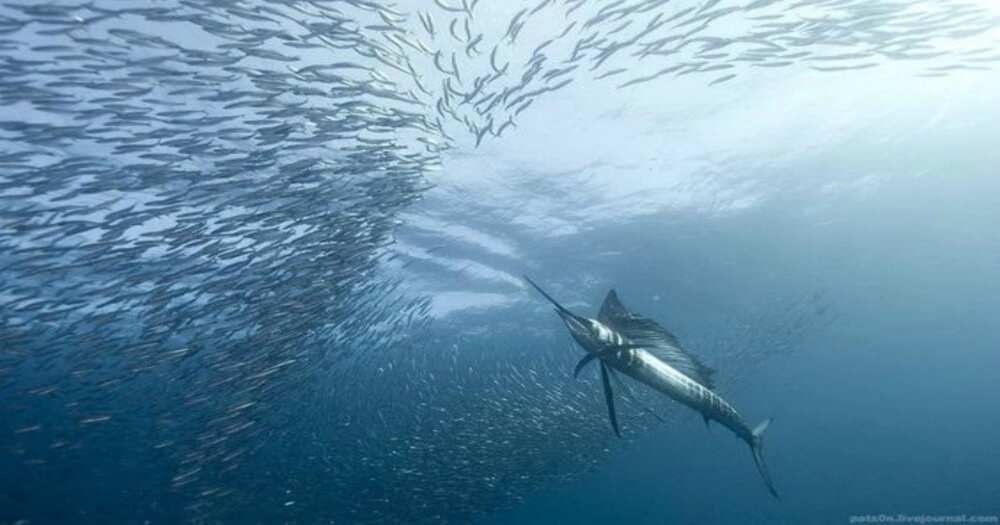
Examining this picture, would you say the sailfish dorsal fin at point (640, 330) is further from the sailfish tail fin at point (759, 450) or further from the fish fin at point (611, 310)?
the sailfish tail fin at point (759, 450)

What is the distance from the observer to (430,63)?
10.0 metres

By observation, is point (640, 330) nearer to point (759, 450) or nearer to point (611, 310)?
point (611, 310)

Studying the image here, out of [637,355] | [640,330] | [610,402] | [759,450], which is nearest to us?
[610,402]

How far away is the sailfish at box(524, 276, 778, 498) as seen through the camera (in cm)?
367

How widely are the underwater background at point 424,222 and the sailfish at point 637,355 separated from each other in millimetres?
4674

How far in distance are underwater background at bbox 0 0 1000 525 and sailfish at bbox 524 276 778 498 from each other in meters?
4.67

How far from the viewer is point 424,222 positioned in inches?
626

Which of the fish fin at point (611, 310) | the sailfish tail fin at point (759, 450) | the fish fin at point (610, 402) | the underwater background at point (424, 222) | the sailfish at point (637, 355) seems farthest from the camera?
the underwater background at point (424, 222)

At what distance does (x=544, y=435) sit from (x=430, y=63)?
15705mm

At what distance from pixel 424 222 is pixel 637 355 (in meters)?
12.4

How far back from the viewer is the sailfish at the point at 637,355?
3.67 m

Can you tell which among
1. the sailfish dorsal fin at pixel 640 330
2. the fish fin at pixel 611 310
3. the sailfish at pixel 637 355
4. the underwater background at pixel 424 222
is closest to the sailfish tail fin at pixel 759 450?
the sailfish at pixel 637 355

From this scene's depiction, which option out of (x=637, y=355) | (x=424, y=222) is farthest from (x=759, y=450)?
(x=424, y=222)

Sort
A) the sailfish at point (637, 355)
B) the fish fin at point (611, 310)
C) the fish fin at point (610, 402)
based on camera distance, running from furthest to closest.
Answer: the fish fin at point (611, 310) → the sailfish at point (637, 355) → the fish fin at point (610, 402)
